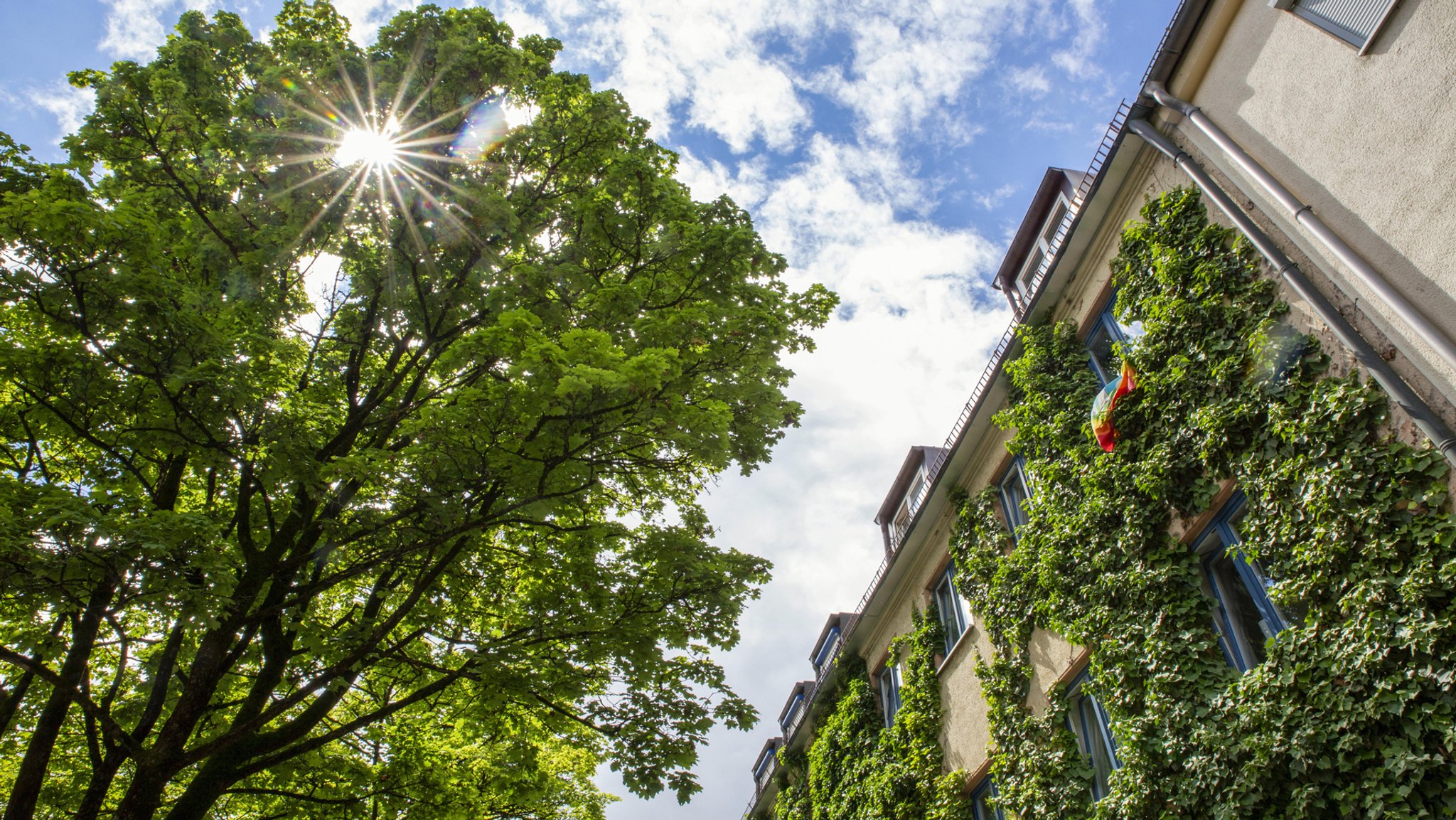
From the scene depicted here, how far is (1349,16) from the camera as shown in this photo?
714 cm

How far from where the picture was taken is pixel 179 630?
8258 mm

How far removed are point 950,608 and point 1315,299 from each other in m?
8.41

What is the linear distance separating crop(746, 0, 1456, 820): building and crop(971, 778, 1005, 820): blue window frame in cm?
4

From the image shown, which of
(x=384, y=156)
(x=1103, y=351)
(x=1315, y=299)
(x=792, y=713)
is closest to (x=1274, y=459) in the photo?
(x=1315, y=299)

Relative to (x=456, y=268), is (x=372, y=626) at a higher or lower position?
lower

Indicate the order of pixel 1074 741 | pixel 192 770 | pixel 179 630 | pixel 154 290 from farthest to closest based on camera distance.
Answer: pixel 192 770
pixel 1074 741
pixel 179 630
pixel 154 290

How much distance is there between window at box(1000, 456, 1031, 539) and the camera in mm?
11469

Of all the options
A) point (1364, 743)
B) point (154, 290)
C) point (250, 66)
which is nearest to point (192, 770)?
point (154, 290)

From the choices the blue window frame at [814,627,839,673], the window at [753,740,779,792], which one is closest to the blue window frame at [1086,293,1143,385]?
the blue window frame at [814,627,839,673]

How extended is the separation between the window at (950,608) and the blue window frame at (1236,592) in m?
5.21

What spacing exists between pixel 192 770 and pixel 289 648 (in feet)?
16.3

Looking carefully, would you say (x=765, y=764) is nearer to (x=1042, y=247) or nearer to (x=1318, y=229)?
(x=1042, y=247)

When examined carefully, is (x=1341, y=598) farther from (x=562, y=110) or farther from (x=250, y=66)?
(x=250, y=66)

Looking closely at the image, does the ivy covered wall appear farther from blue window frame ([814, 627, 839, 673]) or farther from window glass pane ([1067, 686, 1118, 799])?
blue window frame ([814, 627, 839, 673])
